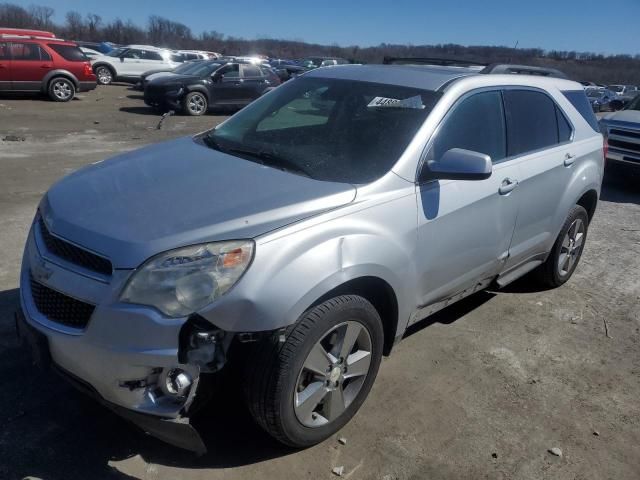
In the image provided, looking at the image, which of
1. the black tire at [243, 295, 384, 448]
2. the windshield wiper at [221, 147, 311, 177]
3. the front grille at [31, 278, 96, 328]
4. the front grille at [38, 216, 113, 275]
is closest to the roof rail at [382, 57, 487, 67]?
the windshield wiper at [221, 147, 311, 177]

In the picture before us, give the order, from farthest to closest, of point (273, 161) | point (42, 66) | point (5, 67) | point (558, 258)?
point (42, 66)
point (5, 67)
point (558, 258)
point (273, 161)

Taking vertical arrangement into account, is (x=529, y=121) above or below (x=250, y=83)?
above

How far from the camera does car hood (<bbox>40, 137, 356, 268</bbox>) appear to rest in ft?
7.81

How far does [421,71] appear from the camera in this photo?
3736 millimetres

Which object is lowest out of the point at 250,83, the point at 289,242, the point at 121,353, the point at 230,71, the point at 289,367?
the point at 289,367

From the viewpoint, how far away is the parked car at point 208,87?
15828 mm

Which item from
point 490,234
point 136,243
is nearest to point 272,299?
point 136,243

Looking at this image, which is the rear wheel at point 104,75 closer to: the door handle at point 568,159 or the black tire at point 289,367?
the door handle at point 568,159

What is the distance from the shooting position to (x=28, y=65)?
53.0 ft

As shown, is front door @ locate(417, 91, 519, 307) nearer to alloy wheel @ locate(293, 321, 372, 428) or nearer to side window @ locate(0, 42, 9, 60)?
alloy wheel @ locate(293, 321, 372, 428)

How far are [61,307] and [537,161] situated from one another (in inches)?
126

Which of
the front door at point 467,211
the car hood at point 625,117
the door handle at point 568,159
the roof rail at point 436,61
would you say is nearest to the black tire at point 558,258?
the door handle at point 568,159

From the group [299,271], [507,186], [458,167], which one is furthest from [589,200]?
[299,271]

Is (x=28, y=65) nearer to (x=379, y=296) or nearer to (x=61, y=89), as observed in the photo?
(x=61, y=89)
